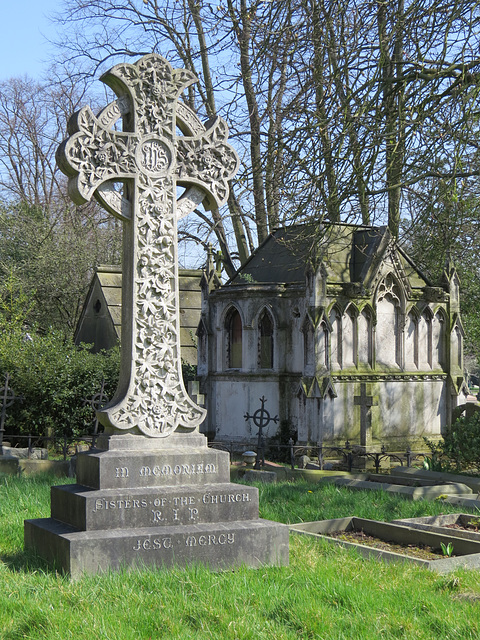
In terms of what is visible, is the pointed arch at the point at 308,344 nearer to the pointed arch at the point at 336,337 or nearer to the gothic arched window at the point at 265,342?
the pointed arch at the point at 336,337

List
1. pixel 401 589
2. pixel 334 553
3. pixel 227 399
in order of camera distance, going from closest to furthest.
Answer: pixel 401 589 < pixel 334 553 < pixel 227 399

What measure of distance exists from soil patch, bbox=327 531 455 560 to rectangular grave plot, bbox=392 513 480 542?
403 mm

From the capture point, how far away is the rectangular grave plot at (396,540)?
6.56 metres

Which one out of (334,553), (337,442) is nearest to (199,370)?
(337,442)

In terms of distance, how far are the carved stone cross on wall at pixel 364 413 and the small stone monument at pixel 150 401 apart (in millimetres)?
8866

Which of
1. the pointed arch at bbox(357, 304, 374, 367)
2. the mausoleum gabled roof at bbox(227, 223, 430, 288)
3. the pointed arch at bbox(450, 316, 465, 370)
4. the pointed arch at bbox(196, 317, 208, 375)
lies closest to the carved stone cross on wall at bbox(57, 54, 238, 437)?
the mausoleum gabled roof at bbox(227, 223, 430, 288)

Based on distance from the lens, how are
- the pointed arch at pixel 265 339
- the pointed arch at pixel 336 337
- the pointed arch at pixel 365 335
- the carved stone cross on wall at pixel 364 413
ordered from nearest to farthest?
the carved stone cross on wall at pixel 364 413, the pointed arch at pixel 336 337, the pointed arch at pixel 365 335, the pointed arch at pixel 265 339

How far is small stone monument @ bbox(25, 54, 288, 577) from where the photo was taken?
636 centimetres

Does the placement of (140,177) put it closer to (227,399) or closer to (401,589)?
(401,589)

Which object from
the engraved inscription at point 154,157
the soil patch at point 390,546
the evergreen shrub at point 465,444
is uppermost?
the engraved inscription at point 154,157

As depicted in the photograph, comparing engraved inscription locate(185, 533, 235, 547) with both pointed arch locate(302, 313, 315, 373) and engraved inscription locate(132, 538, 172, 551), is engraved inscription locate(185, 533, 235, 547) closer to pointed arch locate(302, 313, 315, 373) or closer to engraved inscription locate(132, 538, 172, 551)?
engraved inscription locate(132, 538, 172, 551)

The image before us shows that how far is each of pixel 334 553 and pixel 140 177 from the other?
11.9ft

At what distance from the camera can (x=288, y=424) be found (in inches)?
715

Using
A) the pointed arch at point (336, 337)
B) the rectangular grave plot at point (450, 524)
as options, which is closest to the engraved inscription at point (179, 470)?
the rectangular grave plot at point (450, 524)
